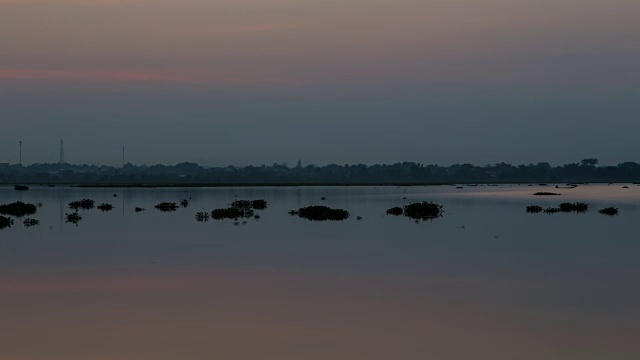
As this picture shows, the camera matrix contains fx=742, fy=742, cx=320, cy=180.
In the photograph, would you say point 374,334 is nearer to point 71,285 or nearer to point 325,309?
point 325,309

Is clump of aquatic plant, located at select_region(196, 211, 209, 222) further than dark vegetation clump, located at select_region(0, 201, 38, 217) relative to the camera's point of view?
No

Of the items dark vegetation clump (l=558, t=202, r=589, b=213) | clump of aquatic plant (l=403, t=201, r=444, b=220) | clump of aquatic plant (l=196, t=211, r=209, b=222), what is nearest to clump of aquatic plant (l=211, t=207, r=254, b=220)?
clump of aquatic plant (l=196, t=211, r=209, b=222)

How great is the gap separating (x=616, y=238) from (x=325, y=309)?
103 ft

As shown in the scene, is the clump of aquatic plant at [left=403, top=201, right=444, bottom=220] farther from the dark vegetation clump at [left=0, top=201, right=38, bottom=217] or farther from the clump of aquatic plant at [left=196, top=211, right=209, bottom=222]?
the dark vegetation clump at [left=0, top=201, right=38, bottom=217]

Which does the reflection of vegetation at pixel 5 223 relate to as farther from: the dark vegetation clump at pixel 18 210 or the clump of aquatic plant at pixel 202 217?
the clump of aquatic plant at pixel 202 217

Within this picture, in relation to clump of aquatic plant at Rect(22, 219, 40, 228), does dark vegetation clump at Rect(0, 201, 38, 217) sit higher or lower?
higher

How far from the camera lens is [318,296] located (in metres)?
26.5

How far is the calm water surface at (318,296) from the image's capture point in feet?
63.3

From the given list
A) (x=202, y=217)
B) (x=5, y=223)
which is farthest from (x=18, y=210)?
(x=202, y=217)

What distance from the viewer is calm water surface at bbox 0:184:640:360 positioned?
1930 centimetres

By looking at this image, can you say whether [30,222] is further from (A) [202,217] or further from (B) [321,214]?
(B) [321,214]

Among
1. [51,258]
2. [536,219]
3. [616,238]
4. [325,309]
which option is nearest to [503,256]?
[616,238]

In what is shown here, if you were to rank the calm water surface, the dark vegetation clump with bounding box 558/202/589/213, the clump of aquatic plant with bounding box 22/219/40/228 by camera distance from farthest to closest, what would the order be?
the dark vegetation clump with bounding box 558/202/589/213 < the clump of aquatic plant with bounding box 22/219/40/228 < the calm water surface

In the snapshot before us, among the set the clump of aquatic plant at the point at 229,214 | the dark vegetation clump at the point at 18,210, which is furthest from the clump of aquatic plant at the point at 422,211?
the dark vegetation clump at the point at 18,210
